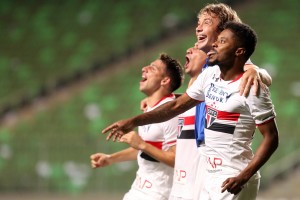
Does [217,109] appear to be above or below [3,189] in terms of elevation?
below

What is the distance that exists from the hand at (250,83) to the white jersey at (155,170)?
5.04ft

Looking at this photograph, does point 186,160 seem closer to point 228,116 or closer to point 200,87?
point 200,87

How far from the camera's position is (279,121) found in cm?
1460

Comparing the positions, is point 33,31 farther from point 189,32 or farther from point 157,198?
point 157,198

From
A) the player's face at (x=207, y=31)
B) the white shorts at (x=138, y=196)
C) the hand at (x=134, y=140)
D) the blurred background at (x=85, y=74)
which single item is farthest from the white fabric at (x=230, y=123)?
the blurred background at (x=85, y=74)

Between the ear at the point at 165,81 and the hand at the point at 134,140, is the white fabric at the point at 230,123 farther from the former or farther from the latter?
the ear at the point at 165,81

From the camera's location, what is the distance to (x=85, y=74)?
60.2 ft

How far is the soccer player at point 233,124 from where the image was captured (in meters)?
4.39

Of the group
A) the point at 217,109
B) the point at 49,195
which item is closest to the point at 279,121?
the point at 49,195

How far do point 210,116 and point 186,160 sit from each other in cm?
87

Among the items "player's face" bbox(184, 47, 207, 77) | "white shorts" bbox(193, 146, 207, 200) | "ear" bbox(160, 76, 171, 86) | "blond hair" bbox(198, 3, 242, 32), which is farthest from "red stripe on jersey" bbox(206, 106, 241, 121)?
"ear" bbox(160, 76, 171, 86)

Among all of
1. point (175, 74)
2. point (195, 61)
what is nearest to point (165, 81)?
point (175, 74)

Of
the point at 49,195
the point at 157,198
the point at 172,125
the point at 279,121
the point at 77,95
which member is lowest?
the point at 157,198

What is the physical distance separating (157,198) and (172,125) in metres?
0.58
